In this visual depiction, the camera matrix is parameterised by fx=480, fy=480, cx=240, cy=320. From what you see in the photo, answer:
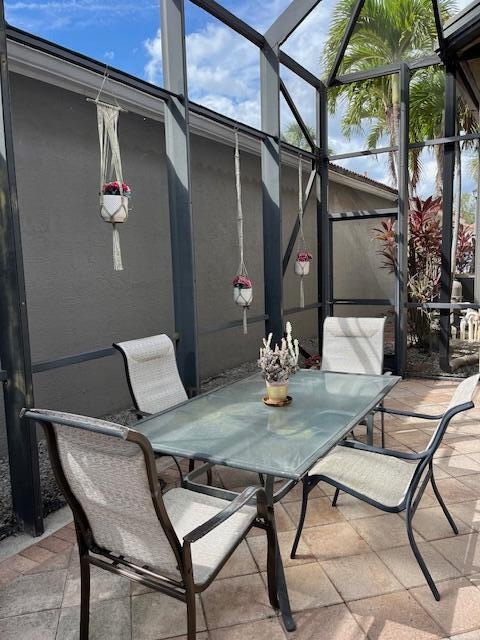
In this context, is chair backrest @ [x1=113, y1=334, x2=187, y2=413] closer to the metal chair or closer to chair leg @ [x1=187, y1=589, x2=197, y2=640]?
the metal chair

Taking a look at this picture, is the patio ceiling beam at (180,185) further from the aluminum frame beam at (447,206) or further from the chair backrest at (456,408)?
the aluminum frame beam at (447,206)

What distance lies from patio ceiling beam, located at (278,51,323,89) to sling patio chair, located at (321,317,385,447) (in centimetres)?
271

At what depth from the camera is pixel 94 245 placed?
4.54 m

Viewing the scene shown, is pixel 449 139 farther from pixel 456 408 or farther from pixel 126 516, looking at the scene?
pixel 126 516

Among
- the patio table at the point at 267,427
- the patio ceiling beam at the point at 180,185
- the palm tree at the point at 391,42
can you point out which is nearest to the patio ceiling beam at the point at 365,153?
the patio ceiling beam at the point at 180,185

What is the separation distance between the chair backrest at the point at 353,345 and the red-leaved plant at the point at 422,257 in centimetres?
271

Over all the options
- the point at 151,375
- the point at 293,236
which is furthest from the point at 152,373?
the point at 293,236

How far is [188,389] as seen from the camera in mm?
3670

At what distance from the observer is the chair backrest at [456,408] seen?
6.44 feet

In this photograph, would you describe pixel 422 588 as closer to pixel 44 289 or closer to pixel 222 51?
pixel 44 289

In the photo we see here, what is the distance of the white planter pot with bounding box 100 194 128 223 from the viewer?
2.84 m

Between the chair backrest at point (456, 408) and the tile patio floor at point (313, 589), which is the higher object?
the chair backrest at point (456, 408)

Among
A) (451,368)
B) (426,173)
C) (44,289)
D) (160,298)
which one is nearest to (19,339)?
(44,289)

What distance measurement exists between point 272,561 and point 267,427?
23.6 inches
